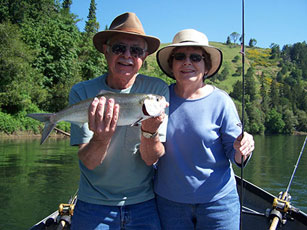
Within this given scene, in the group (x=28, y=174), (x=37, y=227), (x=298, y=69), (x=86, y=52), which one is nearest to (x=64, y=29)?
(x=86, y=52)

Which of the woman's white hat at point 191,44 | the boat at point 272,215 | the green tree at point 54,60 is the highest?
the green tree at point 54,60

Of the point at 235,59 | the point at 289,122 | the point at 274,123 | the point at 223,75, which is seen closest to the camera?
the point at 289,122

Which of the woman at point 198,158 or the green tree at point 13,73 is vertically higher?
the green tree at point 13,73

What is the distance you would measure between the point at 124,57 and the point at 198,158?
119 cm

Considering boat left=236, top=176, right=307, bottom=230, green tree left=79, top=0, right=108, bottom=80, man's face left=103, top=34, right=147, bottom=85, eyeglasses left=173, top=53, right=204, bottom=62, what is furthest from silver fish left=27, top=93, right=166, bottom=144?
green tree left=79, top=0, right=108, bottom=80

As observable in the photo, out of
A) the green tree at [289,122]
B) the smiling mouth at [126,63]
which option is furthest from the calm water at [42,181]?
the green tree at [289,122]

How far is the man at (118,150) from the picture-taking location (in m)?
2.68

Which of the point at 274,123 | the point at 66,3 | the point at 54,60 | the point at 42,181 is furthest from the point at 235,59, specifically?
the point at 42,181

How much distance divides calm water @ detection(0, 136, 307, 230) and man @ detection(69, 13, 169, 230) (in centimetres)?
606

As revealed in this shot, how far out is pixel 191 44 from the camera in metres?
3.15

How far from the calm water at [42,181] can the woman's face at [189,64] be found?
6662mm

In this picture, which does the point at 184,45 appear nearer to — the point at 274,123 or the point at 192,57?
the point at 192,57

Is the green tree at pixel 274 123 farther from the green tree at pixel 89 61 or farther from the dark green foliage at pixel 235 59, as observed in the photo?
the dark green foliage at pixel 235 59

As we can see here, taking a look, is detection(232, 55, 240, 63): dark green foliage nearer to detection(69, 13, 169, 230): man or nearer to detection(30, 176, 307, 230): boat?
detection(30, 176, 307, 230): boat
